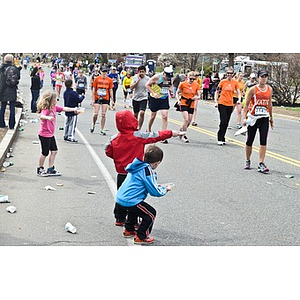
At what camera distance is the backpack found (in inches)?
569

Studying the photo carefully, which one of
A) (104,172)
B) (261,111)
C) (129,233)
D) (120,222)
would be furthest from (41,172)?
(261,111)

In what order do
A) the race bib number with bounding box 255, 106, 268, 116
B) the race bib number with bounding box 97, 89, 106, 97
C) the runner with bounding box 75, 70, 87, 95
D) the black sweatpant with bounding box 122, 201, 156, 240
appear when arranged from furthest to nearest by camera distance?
the runner with bounding box 75, 70, 87, 95 < the race bib number with bounding box 97, 89, 106, 97 < the race bib number with bounding box 255, 106, 268, 116 < the black sweatpant with bounding box 122, 201, 156, 240

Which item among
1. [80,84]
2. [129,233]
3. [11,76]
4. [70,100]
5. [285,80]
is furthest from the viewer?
[285,80]

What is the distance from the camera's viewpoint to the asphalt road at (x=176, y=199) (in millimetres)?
6602

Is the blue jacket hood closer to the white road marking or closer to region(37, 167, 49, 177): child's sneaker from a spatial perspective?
the white road marking

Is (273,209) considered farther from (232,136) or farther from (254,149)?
(232,136)

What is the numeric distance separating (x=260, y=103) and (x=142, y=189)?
506cm

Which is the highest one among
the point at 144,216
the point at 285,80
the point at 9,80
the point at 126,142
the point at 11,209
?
the point at 126,142

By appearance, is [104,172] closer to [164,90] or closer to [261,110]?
[261,110]

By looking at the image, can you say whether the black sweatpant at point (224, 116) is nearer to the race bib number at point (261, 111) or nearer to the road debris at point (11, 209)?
the race bib number at point (261, 111)

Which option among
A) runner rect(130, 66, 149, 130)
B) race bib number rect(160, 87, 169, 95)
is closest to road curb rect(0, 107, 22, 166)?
runner rect(130, 66, 149, 130)

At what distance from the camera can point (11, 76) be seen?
1450 cm

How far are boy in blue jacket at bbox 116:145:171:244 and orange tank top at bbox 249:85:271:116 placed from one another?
16.0ft

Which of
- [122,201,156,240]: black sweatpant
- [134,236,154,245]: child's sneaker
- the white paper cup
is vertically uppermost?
[122,201,156,240]: black sweatpant
